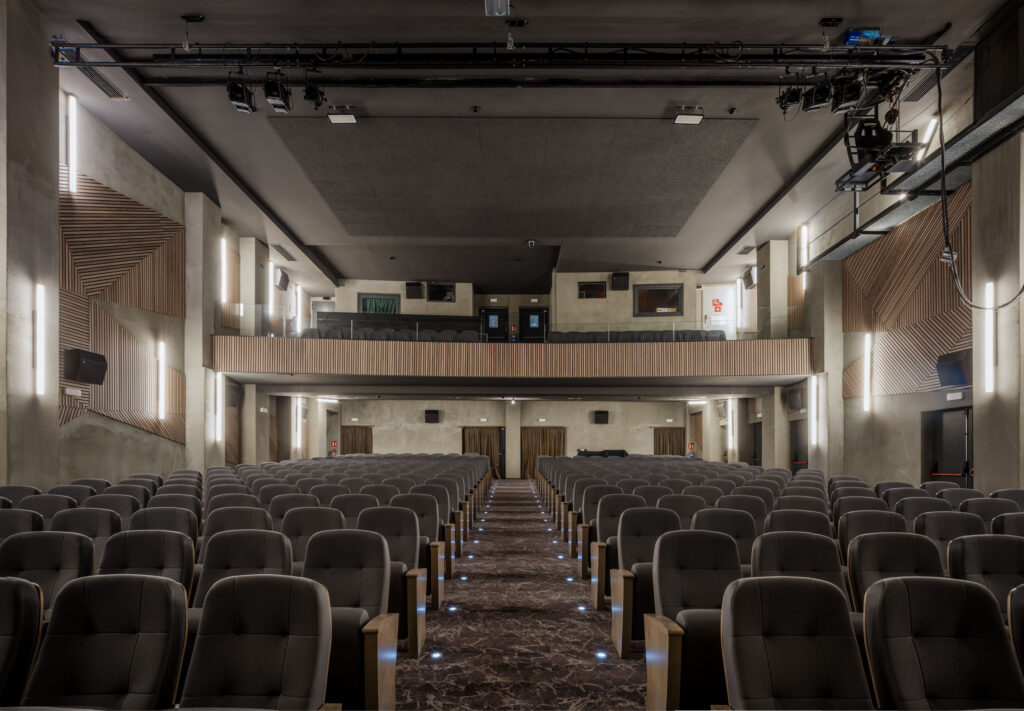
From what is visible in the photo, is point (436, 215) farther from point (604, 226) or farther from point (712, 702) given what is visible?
point (712, 702)

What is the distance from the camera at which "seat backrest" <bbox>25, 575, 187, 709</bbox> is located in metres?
2.65

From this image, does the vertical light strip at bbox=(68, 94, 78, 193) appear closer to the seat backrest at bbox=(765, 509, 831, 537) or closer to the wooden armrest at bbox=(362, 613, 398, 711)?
the wooden armrest at bbox=(362, 613, 398, 711)

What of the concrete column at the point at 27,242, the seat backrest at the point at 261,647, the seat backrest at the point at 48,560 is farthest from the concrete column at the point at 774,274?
the seat backrest at the point at 261,647

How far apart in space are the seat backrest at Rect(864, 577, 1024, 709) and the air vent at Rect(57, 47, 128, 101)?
11.4m

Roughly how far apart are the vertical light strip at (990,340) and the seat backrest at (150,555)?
34.3 ft

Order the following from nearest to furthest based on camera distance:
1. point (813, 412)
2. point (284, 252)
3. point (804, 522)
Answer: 1. point (804, 522)
2. point (813, 412)
3. point (284, 252)

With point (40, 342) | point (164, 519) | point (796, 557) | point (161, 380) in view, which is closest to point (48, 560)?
point (164, 519)

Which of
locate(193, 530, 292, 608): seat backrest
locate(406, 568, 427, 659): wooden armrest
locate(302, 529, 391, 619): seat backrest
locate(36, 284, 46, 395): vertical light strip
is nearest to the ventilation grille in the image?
locate(406, 568, 427, 659): wooden armrest

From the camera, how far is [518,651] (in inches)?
201

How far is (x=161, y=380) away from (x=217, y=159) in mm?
4581

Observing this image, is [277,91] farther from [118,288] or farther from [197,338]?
[197,338]

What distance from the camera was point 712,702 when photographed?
3564 millimetres

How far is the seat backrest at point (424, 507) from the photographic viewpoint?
6.95 metres

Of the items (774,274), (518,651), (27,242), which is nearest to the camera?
(518,651)
